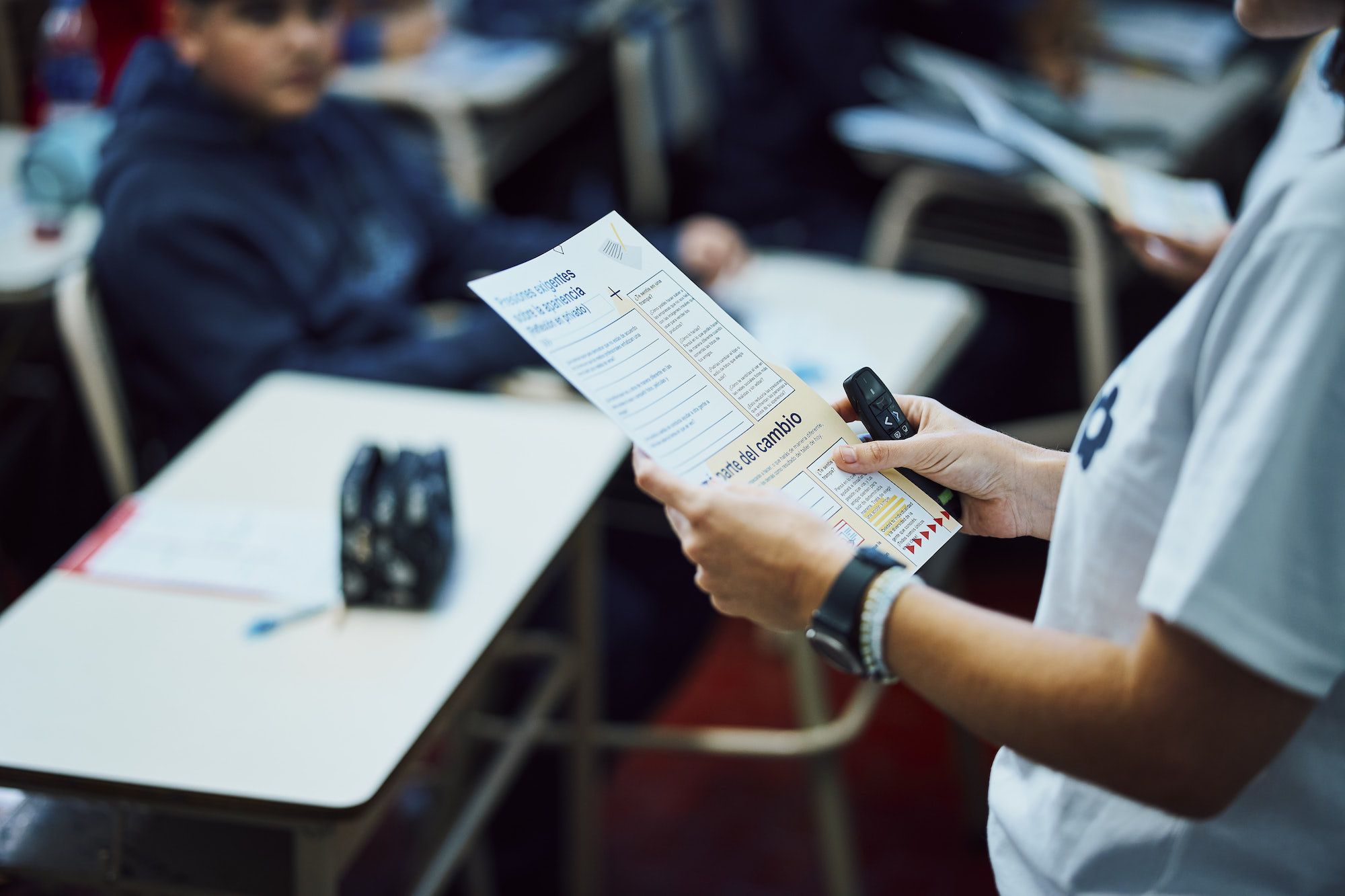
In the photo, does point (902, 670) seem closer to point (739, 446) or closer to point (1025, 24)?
point (739, 446)

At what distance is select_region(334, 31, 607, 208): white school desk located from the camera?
2.47 metres

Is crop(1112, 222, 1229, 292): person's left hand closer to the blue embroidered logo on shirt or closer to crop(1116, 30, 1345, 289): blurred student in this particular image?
crop(1116, 30, 1345, 289): blurred student

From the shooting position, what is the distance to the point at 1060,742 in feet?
1.84

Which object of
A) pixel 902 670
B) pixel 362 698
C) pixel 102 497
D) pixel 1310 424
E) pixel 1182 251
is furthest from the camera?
pixel 102 497

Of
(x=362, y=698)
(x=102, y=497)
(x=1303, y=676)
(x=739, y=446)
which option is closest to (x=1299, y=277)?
(x=1303, y=676)

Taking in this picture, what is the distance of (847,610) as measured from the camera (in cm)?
60

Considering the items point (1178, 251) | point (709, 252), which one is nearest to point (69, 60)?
point (709, 252)

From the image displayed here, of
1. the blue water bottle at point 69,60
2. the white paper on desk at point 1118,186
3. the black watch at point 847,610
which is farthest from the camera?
the blue water bottle at point 69,60

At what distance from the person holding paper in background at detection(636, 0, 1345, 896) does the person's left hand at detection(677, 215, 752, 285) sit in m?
1.08

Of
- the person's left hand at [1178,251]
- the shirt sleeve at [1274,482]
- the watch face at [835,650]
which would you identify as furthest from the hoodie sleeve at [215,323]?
the shirt sleeve at [1274,482]

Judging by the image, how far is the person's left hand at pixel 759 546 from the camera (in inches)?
24.5

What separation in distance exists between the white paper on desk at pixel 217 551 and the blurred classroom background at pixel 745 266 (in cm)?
9

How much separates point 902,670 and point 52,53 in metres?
2.39

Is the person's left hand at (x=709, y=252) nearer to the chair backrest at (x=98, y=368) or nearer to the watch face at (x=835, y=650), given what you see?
the chair backrest at (x=98, y=368)
